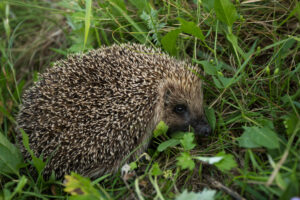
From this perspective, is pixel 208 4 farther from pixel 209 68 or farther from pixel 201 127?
pixel 201 127

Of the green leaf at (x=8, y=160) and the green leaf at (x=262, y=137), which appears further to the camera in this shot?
the green leaf at (x=8, y=160)

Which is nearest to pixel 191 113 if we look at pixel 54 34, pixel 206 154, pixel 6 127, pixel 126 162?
pixel 206 154

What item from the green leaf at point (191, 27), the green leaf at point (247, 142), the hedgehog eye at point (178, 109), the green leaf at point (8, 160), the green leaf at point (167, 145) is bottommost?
the green leaf at point (8, 160)

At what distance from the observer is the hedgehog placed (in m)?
3.05

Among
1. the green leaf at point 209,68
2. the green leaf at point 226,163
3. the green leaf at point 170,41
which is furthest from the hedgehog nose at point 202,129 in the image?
the green leaf at point 170,41

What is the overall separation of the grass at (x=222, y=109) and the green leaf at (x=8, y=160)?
1 centimetres

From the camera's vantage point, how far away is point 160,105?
338 cm

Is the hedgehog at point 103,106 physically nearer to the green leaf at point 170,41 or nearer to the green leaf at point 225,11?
the green leaf at point 170,41

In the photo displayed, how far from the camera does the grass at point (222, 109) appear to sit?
246cm

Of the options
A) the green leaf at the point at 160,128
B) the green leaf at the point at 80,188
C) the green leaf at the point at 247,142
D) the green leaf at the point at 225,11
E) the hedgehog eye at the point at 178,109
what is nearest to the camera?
the green leaf at the point at 80,188

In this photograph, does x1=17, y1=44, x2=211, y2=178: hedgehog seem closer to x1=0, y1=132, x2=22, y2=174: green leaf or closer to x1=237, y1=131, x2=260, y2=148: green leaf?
x1=0, y1=132, x2=22, y2=174: green leaf

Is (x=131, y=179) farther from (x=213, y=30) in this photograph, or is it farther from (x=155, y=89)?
(x=213, y=30)

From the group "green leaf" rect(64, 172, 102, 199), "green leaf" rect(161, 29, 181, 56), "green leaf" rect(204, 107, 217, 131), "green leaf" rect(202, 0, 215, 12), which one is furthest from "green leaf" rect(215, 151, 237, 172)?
"green leaf" rect(202, 0, 215, 12)

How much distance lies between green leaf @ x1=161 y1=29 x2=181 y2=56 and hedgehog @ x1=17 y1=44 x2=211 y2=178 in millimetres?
183
